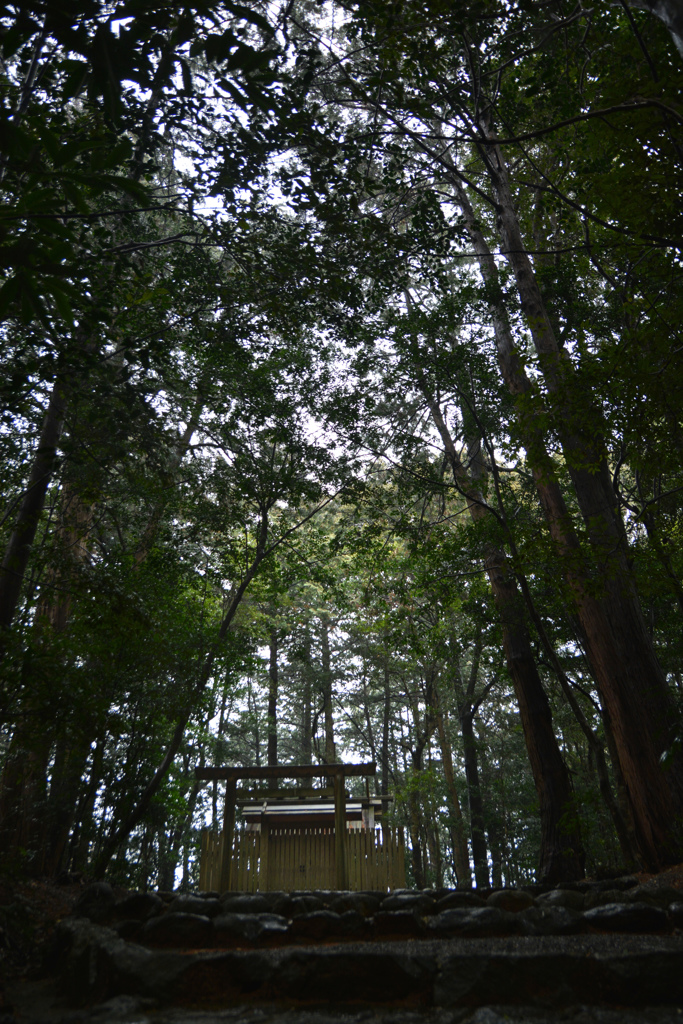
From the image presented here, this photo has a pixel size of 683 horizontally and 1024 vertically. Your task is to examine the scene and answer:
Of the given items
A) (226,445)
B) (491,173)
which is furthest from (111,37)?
(226,445)

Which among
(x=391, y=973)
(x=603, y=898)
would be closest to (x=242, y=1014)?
(x=391, y=973)

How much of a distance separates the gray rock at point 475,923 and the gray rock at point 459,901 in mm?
636

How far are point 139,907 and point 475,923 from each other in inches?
103

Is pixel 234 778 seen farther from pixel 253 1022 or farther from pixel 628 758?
pixel 253 1022

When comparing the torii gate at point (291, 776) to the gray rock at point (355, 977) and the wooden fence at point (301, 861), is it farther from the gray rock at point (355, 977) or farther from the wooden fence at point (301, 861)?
the gray rock at point (355, 977)

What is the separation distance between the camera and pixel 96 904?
15.3 feet

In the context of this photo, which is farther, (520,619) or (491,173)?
(520,619)

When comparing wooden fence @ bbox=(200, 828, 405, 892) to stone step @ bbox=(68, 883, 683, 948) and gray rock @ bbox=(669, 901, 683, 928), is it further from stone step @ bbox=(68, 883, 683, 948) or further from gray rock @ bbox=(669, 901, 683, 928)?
gray rock @ bbox=(669, 901, 683, 928)

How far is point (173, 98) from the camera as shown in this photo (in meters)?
4.88

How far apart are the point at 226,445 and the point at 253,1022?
320 inches

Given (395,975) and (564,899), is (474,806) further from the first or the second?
(395,975)

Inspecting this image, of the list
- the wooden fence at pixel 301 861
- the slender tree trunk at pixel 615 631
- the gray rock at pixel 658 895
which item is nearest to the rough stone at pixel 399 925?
the gray rock at pixel 658 895

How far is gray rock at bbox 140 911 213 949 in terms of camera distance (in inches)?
158

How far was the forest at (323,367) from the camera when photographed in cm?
392
